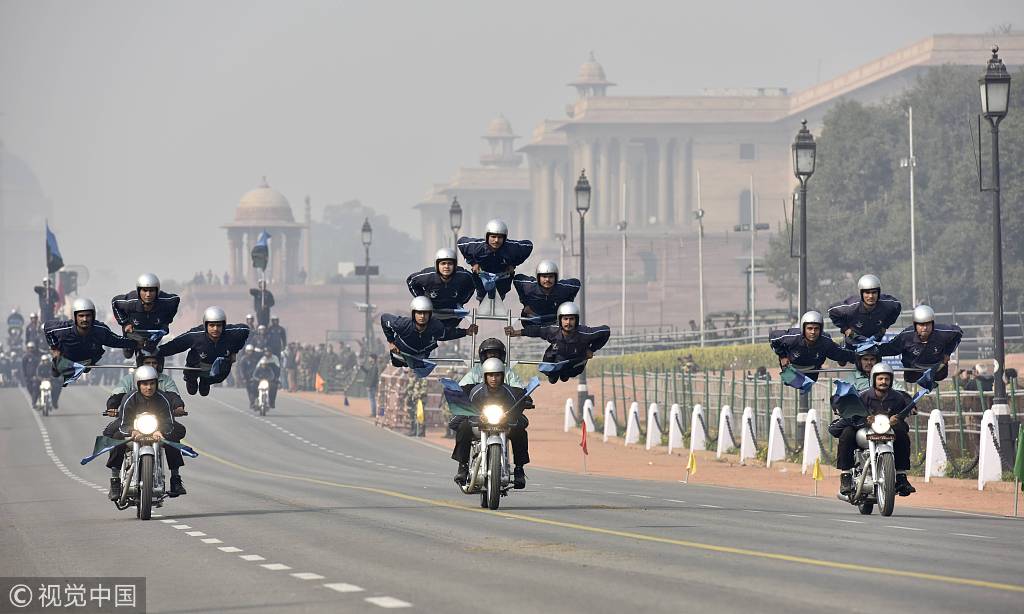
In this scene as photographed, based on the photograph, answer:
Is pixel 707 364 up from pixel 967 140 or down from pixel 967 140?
down

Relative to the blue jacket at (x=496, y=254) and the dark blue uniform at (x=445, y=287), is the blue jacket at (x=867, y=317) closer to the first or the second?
the blue jacket at (x=496, y=254)

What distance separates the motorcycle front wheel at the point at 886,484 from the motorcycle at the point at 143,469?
25.8 ft

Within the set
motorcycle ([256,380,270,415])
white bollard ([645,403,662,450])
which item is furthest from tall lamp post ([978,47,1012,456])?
motorcycle ([256,380,270,415])

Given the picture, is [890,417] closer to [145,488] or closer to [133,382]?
[145,488]

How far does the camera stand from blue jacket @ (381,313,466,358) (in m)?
23.2

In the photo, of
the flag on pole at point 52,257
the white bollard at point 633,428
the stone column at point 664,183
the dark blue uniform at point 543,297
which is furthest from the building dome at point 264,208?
the dark blue uniform at point 543,297

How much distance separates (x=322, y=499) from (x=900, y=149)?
3086 inches

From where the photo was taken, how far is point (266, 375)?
61.9 metres

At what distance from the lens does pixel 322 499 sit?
82.9 feet

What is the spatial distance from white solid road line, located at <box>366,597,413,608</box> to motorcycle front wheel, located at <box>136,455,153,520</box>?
7.40m

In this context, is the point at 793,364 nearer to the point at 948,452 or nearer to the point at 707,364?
the point at 948,452

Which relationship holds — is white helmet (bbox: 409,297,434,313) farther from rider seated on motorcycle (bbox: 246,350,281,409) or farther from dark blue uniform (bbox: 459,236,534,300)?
rider seated on motorcycle (bbox: 246,350,281,409)

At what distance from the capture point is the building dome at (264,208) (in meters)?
190

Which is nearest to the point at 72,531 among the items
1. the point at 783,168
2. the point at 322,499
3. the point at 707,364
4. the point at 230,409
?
the point at 322,499
